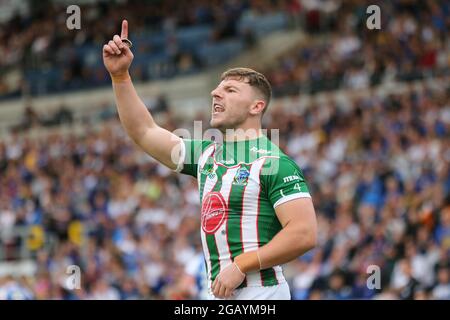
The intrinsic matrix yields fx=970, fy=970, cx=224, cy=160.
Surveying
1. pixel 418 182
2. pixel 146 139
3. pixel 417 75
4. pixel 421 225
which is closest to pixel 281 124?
pixel 417 75

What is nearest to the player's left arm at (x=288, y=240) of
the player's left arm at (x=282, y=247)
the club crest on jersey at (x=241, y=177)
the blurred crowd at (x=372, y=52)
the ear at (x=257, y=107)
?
the player's left arm at (x=282, y=247)

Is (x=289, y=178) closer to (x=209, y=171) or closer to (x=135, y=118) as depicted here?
(x=209, y=171)

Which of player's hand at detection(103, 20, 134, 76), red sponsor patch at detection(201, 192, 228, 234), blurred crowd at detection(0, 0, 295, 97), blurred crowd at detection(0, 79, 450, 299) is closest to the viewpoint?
red sponsor patch at detection(201, 192, 228, 234)

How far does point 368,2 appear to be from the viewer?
2133 cm

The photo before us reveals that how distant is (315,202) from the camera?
1467 cm

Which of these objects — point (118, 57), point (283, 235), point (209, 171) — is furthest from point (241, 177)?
point (118, 57)

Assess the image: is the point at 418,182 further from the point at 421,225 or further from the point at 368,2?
the point at 368,2

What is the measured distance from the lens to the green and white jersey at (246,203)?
16.9ft

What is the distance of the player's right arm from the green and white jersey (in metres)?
0.39

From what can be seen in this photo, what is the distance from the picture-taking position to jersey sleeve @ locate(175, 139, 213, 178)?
5.57 m

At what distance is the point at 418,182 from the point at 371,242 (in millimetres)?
1590

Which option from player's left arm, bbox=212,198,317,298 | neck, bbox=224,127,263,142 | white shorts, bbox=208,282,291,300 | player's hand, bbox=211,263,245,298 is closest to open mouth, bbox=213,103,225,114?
neck, bbox=224,127,263,142

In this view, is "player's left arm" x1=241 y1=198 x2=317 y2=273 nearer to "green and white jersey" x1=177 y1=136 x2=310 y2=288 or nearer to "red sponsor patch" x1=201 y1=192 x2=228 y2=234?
"green and white jersey" x1=177 y1=136 x2=310 y2=288

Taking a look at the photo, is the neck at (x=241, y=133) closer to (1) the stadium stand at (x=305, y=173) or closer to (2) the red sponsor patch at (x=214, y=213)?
(2) the red sponsor patch at (x=214, y=213)
